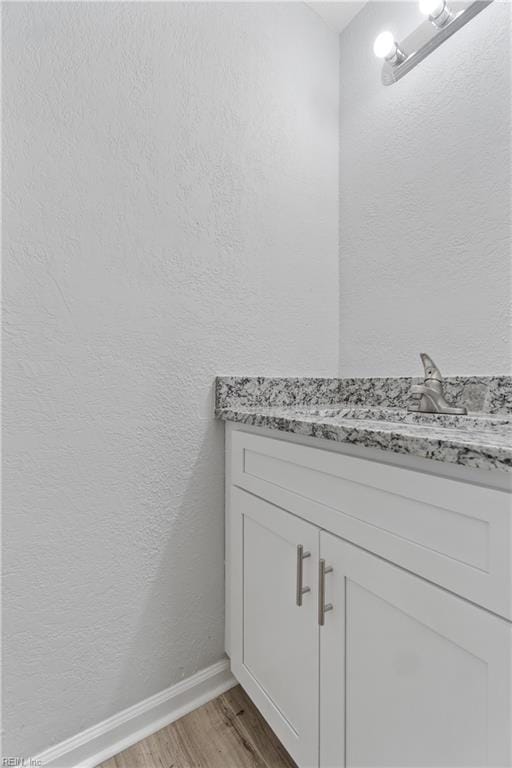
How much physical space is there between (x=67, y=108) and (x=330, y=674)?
1.33 metres

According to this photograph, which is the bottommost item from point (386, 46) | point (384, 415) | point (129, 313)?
point (384, 415)

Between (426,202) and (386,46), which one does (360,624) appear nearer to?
(426,202)

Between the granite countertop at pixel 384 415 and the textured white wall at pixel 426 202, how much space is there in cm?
6

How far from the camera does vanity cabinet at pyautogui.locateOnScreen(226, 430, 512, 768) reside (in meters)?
0.48

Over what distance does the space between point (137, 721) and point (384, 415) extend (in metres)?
1.03

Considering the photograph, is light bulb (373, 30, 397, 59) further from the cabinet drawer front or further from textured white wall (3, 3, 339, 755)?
the cabinet drawer front

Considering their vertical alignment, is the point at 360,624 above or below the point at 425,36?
below

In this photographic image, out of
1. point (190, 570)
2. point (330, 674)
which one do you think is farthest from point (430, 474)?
point (190, 570)

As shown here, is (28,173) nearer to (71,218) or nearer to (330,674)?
(71,218)

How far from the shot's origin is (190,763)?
91 cm

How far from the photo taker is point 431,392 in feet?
3.24

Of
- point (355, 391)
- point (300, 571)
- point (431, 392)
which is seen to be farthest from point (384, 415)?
point (300, 571)

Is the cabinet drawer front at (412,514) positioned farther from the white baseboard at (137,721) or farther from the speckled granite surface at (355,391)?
the white baseboard at (137,721)

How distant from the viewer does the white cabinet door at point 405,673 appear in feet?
1.57
